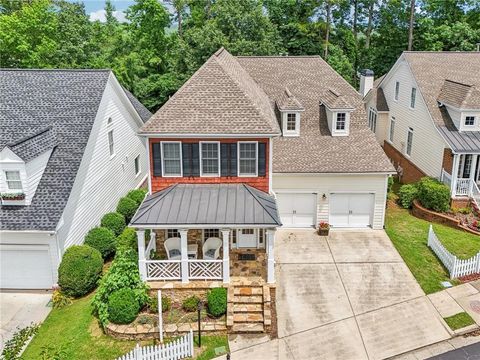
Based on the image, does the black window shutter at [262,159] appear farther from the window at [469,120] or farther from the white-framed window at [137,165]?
the window at [469,120]

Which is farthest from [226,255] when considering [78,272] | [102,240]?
[102,240]

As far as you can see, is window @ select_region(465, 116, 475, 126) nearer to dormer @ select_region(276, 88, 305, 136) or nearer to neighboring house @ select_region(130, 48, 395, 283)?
neighboring house @ select_region(130, 48, 395, 283)

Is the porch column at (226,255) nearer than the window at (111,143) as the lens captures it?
Yes

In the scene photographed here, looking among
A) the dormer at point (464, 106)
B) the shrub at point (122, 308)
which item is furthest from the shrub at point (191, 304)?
the dormer at point (464, 106)

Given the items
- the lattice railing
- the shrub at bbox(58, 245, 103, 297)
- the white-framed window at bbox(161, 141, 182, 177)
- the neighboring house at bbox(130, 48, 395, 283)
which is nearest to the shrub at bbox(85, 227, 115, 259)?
the shrub at bbox(58, 245, 103, 297)

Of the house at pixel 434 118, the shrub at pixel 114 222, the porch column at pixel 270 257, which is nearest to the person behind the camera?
the porch column at pixel 270 257

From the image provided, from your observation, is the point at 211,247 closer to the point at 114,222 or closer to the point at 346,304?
the point at 346,304

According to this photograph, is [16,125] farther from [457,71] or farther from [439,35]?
[439,35]
